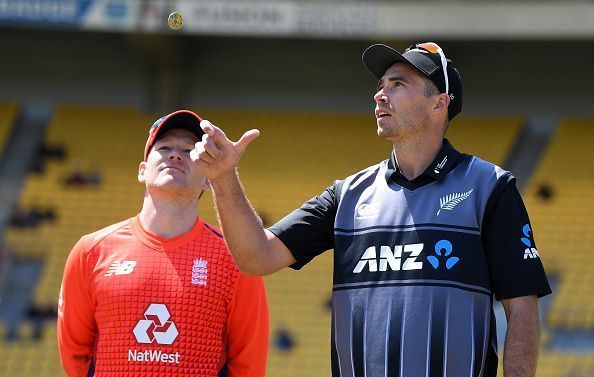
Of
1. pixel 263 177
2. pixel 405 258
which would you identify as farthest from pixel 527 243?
pixel 263 177

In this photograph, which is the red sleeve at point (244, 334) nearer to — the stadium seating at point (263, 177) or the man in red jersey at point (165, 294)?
the man in red jersey at point (165, 294)

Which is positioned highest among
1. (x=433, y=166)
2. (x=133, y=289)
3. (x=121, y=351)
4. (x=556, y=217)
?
(x=556, y=217)

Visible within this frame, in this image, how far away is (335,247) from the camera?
3.23 metres

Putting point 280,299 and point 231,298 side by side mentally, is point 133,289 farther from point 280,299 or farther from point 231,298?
point 280,299

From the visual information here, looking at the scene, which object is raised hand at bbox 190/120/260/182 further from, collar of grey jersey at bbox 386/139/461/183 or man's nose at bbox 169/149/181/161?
man's nose at bbox 169/149/181/161

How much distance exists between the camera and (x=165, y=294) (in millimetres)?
3684

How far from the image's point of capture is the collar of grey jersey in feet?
10.4

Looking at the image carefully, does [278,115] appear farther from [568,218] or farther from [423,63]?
[423,63]

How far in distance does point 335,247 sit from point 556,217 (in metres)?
12.0

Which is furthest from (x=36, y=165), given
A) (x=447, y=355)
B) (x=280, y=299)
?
(x=447, y=355)

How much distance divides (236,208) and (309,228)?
305mm

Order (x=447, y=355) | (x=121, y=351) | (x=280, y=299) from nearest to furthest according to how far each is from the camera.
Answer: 1. (x=447, y=355)
2. (x=121, y=351)
3. (x=280, y=299)

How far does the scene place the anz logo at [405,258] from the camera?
302cm

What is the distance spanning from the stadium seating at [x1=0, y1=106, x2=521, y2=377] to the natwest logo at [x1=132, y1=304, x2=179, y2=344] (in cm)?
894
